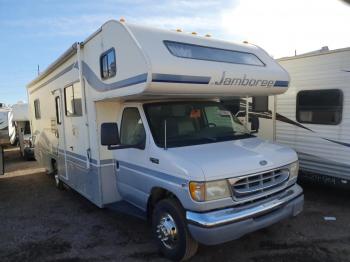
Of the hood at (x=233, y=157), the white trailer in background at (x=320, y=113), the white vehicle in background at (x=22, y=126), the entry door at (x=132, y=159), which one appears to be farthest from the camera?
the white vehicle in background at (x=22, y=126)

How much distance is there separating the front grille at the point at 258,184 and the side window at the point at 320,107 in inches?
90.9

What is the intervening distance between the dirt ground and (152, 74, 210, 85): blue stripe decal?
2.25 meters

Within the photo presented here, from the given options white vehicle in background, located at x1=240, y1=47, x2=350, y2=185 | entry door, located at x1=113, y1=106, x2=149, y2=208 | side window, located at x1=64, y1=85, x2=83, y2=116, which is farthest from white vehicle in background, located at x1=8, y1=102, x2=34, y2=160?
white vehicle in background, located at x1=240, y1=47, x2=350, y2=185

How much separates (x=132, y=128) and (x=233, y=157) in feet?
5.47

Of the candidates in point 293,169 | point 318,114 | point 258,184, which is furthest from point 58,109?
point 318,114

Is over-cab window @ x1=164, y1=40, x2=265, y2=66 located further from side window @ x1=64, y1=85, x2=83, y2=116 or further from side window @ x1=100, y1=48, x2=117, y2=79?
side window @ x1=64, y1=85, x2=83, y2=116

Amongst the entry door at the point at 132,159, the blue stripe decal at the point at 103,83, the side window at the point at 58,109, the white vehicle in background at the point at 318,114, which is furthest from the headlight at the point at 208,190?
the side window at the point at 58,109

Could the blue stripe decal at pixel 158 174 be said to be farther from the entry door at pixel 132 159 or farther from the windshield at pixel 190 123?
the windshield at pixel 190 123

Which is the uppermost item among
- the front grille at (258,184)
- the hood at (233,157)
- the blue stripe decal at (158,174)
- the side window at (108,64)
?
the side window at (108,64)

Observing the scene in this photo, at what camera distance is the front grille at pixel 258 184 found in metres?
3.64

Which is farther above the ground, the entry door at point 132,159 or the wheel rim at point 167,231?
the entry door at point 132,159

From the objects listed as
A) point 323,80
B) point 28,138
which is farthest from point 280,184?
point 28,138

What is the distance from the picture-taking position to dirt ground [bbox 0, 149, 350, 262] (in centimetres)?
421

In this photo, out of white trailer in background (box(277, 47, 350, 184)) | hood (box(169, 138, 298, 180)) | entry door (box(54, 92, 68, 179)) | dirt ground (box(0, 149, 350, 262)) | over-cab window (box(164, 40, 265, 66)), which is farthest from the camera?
entry door (box(54, 92, 68, 179))
